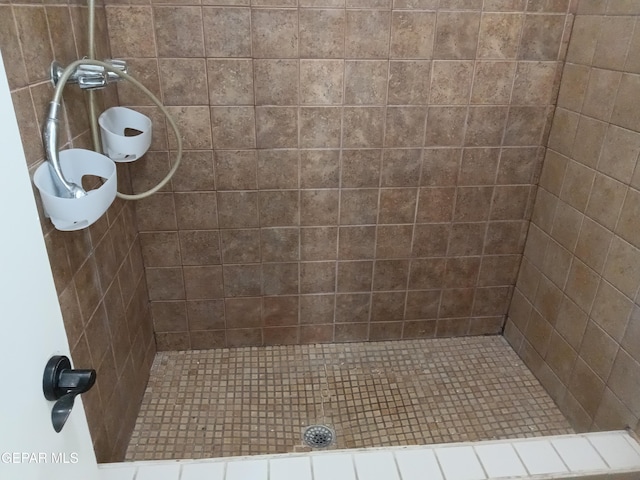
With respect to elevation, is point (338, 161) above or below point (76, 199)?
below

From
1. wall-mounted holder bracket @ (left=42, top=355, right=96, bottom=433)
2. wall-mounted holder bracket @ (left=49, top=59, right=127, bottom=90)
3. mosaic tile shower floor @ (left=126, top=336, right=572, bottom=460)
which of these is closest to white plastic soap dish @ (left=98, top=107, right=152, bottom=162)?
wall-mounted holder bracket @ (left=49, top=59, right=127, bottom=90)

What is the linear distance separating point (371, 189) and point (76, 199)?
3.69ft

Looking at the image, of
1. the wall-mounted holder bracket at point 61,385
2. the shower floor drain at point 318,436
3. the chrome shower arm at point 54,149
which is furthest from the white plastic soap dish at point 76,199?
the shower floor drain at point 318,436

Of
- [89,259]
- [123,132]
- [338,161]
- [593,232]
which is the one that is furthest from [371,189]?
[89,259]

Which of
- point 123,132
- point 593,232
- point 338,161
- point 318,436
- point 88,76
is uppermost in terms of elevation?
point 88,76

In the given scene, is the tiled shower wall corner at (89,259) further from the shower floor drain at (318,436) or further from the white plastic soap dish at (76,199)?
the shower floor drain at (318,436)

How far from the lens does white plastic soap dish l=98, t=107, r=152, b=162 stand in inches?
53.9

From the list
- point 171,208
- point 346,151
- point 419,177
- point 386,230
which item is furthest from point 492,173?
point 171,208

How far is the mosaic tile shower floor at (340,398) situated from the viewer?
1.66m

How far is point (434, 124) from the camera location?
1.77m

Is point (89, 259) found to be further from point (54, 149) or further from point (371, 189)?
point (371, 189)

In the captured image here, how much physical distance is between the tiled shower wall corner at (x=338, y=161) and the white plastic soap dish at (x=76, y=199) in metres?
0.55

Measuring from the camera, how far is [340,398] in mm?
1820

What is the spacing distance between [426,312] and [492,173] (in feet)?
2.21
